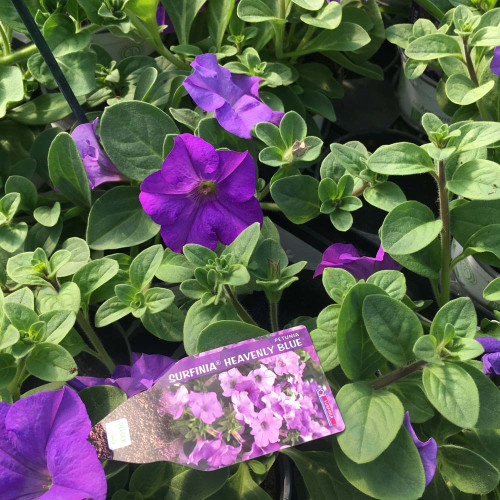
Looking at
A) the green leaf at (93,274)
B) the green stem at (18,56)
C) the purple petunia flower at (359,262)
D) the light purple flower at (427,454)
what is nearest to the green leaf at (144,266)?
the green leaf at (93,274)

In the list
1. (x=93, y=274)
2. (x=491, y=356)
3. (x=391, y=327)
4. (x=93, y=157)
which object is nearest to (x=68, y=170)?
(x=93, y=157)

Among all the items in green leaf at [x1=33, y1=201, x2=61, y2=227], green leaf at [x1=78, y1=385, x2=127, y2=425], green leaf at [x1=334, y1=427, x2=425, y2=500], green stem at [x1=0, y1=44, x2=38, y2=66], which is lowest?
green leaf at [x1=334, y1=427, x2=425, y2=500]

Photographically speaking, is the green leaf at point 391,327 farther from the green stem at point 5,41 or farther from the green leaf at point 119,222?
the green stem at point 5,41

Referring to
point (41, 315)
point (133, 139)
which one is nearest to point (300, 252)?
point (133, 139)

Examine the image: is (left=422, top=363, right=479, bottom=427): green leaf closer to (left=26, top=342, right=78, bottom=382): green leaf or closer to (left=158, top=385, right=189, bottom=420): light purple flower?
(left=158, top=385, right=189, bottom=420): light purple flower

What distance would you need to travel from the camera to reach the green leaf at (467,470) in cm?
71

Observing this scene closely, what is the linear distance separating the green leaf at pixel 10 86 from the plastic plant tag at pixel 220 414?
2.01 ft

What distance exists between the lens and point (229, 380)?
63 centimetres

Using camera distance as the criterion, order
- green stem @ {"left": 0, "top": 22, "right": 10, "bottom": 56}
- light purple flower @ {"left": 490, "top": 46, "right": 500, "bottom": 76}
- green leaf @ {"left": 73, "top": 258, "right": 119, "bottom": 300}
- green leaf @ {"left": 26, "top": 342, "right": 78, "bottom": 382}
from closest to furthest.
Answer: green leaf @ {"left": 26, "top": 342, "right": 78, "bottom": 382} → green leaf @ {"left": 73, "top": 258, "right": 119, "bottom": 300} → light purple flower @ {"left": 490, "top": 46, "right": 500, "bottom": 76} → green stem @ {"left": 0, "top": 22, "right": 10, "bottom": 56}

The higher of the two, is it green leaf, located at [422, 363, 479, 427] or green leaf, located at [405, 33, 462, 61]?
green leaf, located at [405, 33, 462, 61]

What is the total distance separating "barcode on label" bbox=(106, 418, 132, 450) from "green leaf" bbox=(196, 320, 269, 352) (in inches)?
4.5

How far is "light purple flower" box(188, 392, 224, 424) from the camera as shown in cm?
61

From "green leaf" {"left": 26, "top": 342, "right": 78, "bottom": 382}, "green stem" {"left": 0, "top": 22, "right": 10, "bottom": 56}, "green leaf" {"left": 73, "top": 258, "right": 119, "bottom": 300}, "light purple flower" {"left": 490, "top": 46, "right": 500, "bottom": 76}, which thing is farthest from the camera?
"green stem" {"left": 0, "top": 22, "right": 10, "bottom": 56}

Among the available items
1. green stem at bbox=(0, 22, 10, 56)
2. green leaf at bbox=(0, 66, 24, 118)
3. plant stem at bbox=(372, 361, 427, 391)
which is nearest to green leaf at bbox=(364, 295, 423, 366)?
plant stem at bbox=(372, 361, 427, 391)
